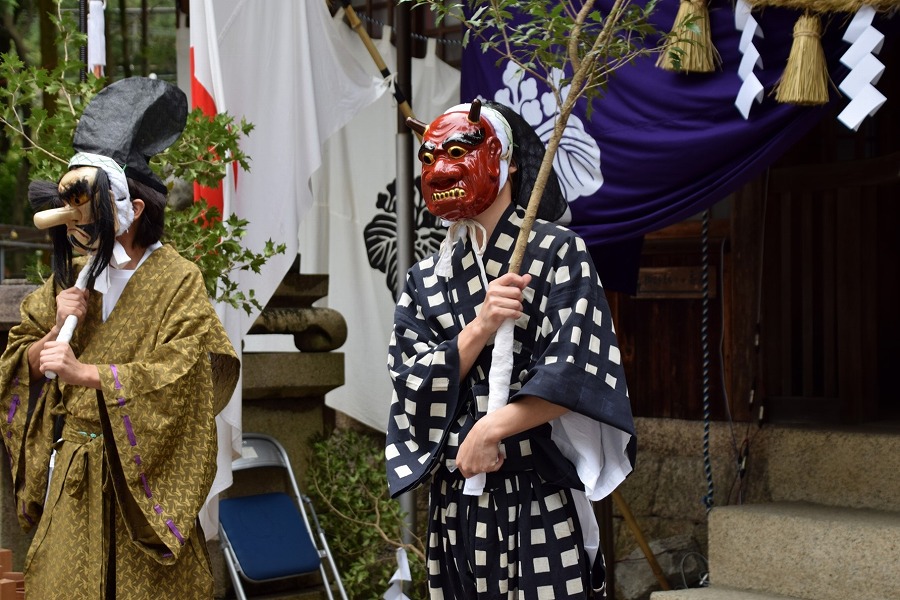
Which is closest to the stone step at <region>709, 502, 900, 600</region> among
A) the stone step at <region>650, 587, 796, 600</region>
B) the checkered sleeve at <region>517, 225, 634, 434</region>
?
the stone step at <region>650, 587, 796, 600</region>

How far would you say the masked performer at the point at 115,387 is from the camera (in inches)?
148

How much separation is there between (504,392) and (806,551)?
8.97 ft

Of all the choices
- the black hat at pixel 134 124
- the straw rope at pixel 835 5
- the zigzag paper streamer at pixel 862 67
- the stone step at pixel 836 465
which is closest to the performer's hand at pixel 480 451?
the black hat at pixel 134 124

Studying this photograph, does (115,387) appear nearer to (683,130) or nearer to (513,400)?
(513,400)

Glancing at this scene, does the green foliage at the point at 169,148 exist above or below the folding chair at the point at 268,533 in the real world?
above

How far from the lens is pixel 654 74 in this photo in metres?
5.22

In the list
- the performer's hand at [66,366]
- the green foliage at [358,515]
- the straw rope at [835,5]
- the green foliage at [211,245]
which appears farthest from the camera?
the green foliage at [358,515]

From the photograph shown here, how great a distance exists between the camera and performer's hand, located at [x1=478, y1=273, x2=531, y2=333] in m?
3.16

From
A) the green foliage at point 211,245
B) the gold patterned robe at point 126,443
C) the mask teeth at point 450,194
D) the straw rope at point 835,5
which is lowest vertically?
the gold patterned robe at point 126,443

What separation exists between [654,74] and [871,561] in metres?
2.45

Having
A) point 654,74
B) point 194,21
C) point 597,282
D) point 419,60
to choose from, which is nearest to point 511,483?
point 597,282

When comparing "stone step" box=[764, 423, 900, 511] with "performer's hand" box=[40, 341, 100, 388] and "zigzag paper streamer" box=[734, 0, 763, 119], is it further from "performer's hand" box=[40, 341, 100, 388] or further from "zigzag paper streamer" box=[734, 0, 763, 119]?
"performer's hand" box=[40, 341, 100, 388]

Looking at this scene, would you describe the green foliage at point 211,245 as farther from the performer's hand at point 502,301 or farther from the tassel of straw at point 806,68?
the tassel of straw at point 806,68

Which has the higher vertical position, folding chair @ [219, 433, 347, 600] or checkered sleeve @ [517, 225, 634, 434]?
checkered sleeve @ [517, 225, 634, 434]
